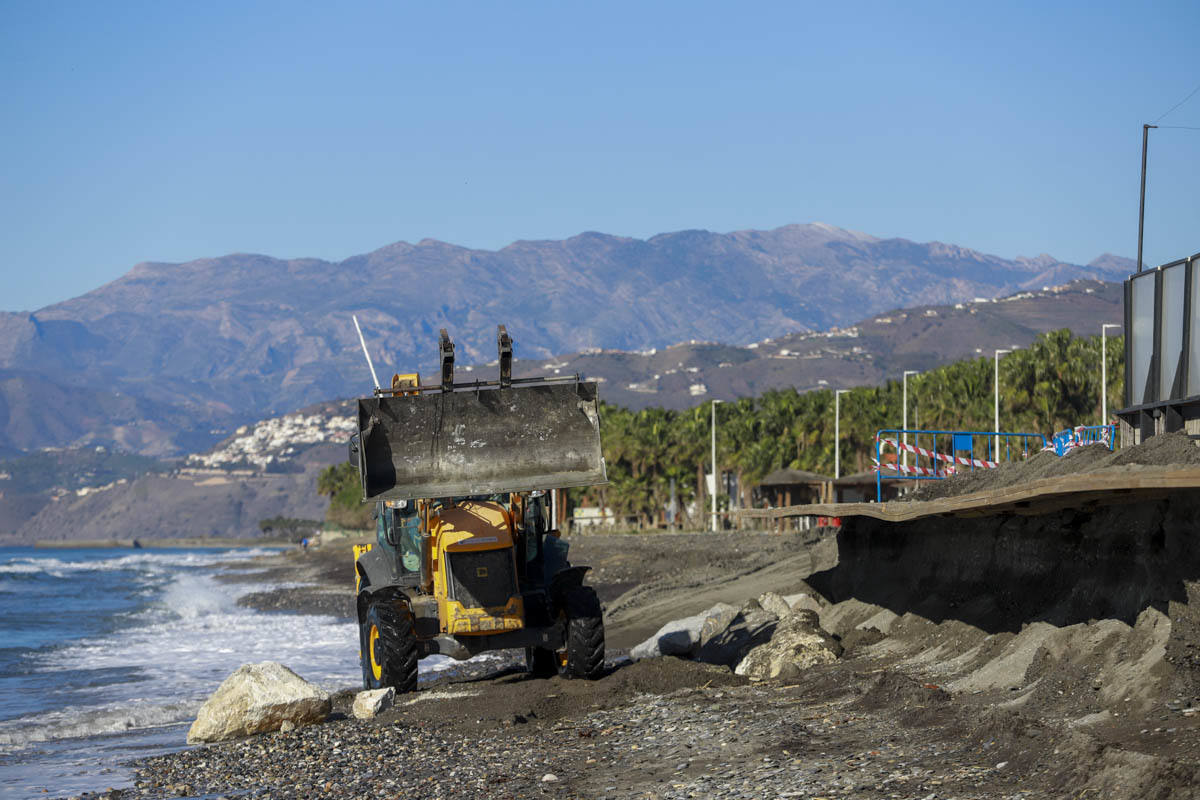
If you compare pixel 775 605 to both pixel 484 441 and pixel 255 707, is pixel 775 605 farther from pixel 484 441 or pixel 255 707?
pixel 255 707

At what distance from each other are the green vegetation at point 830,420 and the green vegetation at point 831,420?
0.07 m

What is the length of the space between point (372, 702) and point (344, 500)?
161819 millimetres

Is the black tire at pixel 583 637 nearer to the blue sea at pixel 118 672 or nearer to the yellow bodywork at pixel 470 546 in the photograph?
the yellow bodywork at pixel 470 546

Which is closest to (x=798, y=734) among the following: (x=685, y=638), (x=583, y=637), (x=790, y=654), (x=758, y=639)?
(x=790, y=654)

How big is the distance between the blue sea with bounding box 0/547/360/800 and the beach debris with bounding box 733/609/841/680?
21.7ft

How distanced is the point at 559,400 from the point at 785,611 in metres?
5.50

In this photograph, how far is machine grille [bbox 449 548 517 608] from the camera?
1608cm

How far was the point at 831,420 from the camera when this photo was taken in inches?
3632

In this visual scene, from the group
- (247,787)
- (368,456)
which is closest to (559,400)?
(368,456)

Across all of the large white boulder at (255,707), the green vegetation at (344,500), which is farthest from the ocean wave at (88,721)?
the green vegetation at (344,500)

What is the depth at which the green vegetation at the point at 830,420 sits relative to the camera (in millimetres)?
73750

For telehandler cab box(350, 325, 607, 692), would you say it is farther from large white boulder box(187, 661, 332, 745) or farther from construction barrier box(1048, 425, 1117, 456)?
construction barrier box(1048, 425, 1117, 456)

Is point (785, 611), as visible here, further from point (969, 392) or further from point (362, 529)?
point (362, 529)

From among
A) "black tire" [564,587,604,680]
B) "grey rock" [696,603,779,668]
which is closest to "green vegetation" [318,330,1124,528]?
"grey rock" [696,603,779,668]
